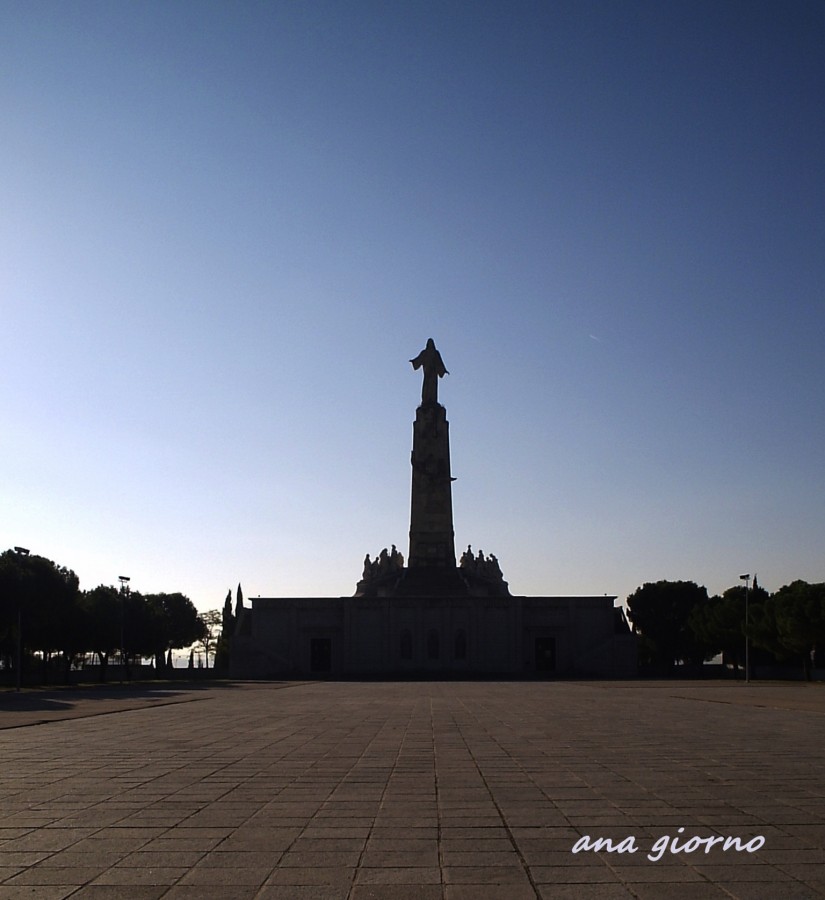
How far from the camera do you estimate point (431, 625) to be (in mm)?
75625

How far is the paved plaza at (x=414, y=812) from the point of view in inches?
290

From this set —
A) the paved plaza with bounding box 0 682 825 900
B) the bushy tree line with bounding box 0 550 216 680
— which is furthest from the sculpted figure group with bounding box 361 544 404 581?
the paved plaza with bounding box 0 682 825 900

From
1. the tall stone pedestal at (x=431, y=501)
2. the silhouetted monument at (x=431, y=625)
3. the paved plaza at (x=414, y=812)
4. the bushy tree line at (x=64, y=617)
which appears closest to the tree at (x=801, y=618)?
the silhouetted monument at (x=431, y=625)

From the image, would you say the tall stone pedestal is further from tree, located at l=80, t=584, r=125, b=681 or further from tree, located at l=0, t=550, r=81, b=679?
tree, located at l=0, t=550, r=81, b=679

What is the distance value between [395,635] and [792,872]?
227ft

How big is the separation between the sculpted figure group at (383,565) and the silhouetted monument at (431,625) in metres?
0.10

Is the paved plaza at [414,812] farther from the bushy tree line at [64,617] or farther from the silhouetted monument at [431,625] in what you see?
the silhouetted monument at [431,625]

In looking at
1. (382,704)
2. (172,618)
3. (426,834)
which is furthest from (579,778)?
(172,618)

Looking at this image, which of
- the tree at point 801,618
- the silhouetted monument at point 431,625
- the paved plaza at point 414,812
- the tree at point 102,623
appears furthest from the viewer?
the silhouetted monument at point 431,625

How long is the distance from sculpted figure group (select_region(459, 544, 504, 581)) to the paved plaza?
60614 millimetres

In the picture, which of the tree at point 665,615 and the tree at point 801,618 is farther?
the tree at point 665,615

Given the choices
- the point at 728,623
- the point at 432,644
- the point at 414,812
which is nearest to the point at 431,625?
the point at 432,644

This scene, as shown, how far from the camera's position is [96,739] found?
19375 mm

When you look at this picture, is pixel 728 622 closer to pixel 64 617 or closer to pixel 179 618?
pixel 64 617
